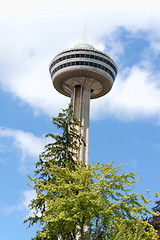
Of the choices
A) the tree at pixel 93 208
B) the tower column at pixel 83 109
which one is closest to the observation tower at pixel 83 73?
the tower column at pixel 83 109

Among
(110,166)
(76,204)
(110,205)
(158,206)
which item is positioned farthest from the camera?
(158,206)

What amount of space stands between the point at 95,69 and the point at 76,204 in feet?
209

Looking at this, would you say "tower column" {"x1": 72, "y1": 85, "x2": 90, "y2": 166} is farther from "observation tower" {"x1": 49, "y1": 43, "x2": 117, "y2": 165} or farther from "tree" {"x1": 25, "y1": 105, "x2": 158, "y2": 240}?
"tree" {"x1": 25, "y1": 105, "x2": 158, "y2": 240}

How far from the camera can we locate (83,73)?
3157 inches

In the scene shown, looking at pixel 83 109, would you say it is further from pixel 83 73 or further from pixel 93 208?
pixel 93 208

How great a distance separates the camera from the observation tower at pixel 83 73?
78.3m

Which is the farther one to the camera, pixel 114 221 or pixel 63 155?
pixel 63 155

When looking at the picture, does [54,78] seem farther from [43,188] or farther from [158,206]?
[43,188]

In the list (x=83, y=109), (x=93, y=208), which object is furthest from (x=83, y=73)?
(x=93, y=208)

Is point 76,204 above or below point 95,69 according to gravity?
below

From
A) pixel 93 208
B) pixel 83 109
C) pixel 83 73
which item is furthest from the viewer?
pixel 83 73

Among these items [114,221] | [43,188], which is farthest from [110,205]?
[43,188]

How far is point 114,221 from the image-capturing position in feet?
61.3

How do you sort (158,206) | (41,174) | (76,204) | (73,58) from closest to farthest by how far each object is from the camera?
(76,204)
(41,174)
(158,206)
(73,58)
